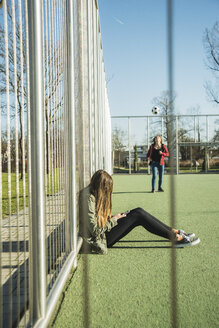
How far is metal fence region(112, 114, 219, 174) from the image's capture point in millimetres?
19938

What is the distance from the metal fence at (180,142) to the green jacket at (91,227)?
1660cm

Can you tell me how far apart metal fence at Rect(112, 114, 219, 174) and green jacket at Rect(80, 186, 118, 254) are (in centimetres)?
1660

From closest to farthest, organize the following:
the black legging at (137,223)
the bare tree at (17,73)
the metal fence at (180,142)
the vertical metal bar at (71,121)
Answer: the bare tree at (17,73) < the vertical metal bar at (71,121) < the black legging at (137,223) < the metal fence at (180,142)

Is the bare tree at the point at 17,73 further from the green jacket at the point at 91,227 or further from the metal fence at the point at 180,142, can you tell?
the metal fence at the point at 180,142

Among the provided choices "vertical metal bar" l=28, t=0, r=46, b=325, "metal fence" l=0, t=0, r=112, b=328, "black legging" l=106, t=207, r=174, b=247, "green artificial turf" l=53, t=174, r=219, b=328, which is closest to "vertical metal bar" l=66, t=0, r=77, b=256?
"metal fence" l=0, t=0, r=112, b=328

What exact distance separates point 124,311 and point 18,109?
1407mm

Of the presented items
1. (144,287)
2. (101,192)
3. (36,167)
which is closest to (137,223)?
(101,192)

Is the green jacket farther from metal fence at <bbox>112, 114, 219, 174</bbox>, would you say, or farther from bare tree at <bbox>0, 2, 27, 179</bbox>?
metal fence at <bbox>112, 114, 219, 174</bbox>

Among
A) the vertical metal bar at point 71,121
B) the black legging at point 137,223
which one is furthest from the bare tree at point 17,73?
the black legging at point 137,223

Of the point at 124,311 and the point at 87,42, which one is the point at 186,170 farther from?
the point at 124,311

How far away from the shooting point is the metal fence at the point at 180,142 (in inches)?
785

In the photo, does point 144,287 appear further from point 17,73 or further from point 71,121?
point 17,73

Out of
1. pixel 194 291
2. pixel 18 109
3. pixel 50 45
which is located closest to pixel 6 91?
pixel 18 109

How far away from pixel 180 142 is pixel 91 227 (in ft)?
59.6
